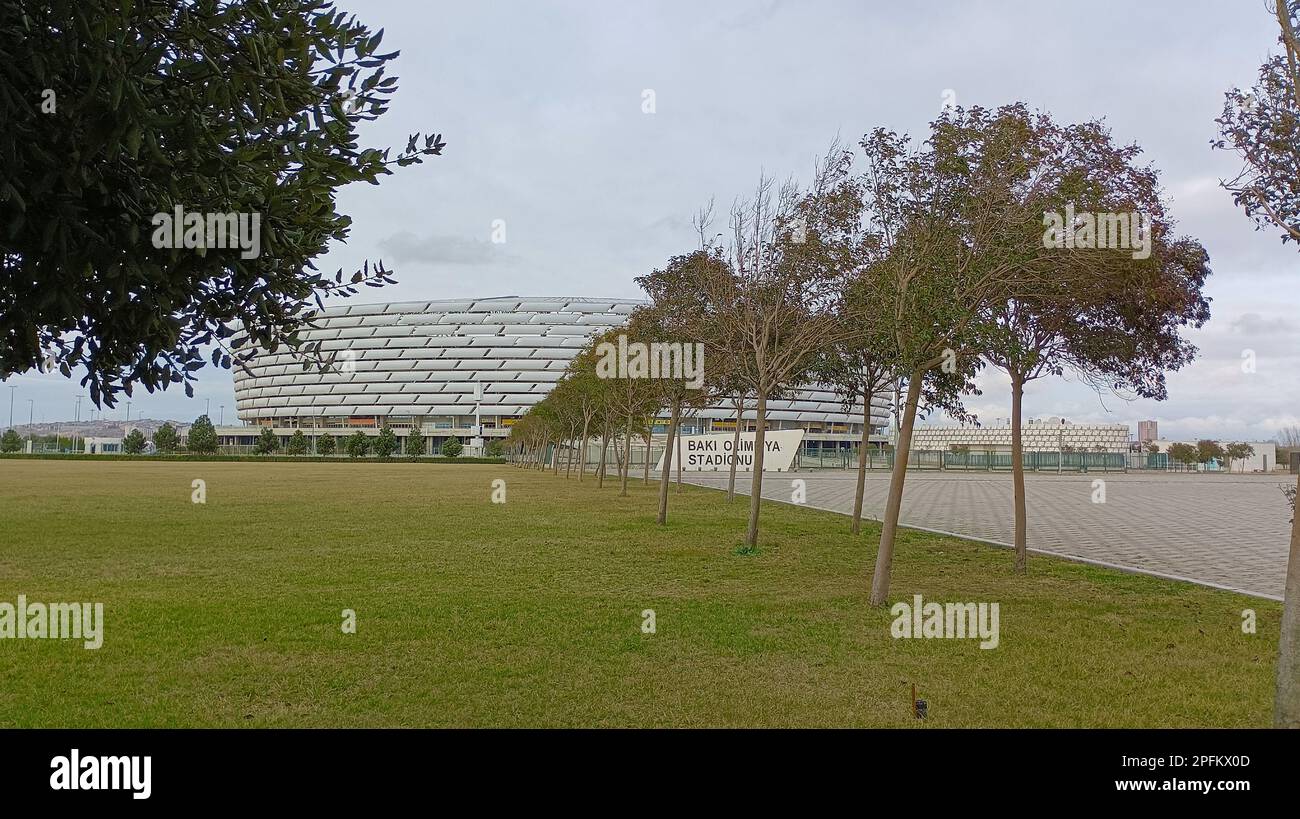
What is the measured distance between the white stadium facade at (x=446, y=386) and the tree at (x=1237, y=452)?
2430 inches

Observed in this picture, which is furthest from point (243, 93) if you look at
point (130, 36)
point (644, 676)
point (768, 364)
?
point (768, 364)

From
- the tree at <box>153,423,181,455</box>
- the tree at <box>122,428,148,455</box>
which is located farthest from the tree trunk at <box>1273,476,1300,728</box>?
the tree at <box>122,428,148,455</box>

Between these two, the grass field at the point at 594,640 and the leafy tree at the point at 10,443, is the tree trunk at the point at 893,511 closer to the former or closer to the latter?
the grass field at the point at 594,640

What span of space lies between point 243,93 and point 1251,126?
25.5 ft

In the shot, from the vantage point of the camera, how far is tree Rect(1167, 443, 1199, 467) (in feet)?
394

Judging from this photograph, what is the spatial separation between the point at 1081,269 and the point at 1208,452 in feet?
445

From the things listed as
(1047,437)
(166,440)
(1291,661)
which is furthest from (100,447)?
(1291,661)

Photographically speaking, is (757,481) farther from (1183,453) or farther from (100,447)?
(100,447)

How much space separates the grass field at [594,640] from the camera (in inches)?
275

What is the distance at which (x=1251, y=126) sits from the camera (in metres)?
7.58

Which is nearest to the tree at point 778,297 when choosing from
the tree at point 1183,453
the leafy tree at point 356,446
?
the leafy tree at point 356,446

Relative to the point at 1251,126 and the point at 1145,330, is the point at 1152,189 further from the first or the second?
the point at 1251,126

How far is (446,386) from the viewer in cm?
18088

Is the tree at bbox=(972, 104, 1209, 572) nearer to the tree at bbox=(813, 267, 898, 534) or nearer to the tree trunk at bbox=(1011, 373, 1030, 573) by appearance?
the tree trunk at bbox=(1011, 373, 1030, 573)
